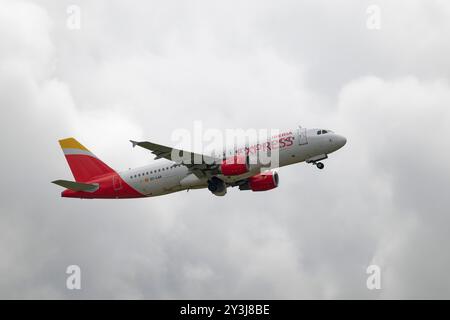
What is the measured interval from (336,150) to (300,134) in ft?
10.5

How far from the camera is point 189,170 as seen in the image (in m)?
68.0

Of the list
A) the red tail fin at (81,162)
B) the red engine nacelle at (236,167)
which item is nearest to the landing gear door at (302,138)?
A: the red engine nacelle at (236,167)

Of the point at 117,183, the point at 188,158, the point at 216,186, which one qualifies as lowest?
the point at 216,186

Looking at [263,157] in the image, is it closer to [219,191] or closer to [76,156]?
[219,191]

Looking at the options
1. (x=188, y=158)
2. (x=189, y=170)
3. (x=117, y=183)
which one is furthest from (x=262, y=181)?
(x=117, y=183)

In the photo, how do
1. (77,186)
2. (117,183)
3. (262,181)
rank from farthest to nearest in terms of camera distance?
(262,181), (117,183), (77,186)

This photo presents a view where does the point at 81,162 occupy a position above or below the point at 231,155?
above

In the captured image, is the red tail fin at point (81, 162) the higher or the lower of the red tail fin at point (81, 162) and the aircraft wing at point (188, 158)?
the higher

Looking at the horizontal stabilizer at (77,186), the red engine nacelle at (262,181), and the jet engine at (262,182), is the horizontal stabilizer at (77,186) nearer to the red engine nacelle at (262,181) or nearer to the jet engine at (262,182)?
the jet engine at (262,182)

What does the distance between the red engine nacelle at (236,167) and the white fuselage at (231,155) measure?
2.47ft

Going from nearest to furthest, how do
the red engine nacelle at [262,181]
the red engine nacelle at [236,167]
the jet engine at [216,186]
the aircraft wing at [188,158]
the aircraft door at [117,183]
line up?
the aircraft wing at [188,158] → the red engine nacelle at [236,167] → the jet engine at [216,186] → the aircraft door at [117,183] → the red engine nacelle at [262,181]

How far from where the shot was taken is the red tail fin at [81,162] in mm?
74625

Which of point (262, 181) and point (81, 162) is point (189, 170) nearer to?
point (262, 181)

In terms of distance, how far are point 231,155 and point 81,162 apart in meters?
16.3
